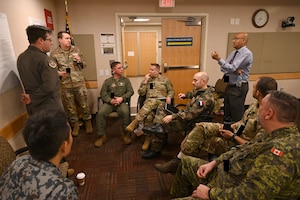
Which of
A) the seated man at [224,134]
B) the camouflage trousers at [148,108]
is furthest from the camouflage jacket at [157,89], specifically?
the seated man at [224,134]

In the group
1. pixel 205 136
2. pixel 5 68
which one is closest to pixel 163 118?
pixel 205 136

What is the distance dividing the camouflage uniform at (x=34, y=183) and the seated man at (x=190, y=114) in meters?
1.60

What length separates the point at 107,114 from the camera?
2.97 metres

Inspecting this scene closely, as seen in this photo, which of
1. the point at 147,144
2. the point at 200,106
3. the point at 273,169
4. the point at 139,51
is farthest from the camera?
the point at 139,51

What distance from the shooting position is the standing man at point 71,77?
2998 mm

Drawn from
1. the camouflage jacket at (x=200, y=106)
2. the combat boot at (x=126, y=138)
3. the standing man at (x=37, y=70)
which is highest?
the standing man at (x=37, y=70)

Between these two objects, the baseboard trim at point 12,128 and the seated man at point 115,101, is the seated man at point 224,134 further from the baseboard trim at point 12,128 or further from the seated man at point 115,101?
the baseboard trim at point 12,128

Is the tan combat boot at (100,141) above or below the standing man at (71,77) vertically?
below

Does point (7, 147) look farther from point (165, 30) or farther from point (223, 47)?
point (223, 47)

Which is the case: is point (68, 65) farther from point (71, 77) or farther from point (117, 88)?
point (117, 88)

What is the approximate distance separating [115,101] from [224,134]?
1.71 metres

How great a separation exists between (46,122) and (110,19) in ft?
10.5

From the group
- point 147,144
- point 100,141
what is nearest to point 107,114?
point 100,141

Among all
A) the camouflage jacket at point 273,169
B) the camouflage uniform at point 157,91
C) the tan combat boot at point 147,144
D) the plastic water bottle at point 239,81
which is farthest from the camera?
the camouflage uniform at point 157,91
